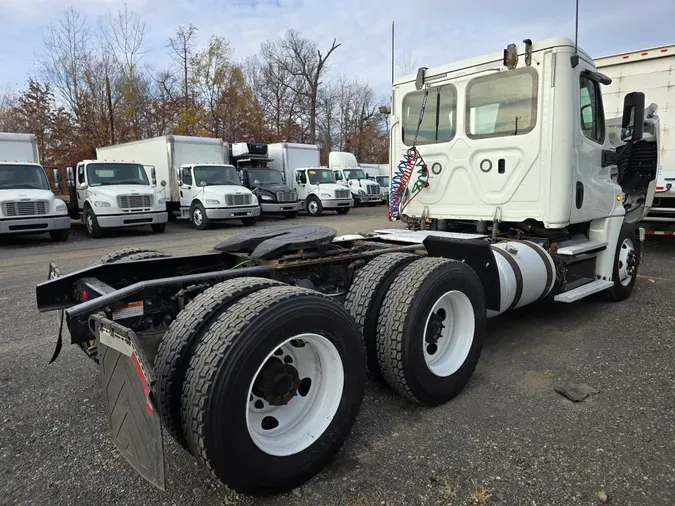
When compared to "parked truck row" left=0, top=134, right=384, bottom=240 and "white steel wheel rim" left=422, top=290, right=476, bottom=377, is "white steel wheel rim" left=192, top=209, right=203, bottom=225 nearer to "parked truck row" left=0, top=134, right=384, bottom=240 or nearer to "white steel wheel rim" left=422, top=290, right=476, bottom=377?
"parked truck row" left=0, top=134, right=384, bottom=240

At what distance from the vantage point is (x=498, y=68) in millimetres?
4902

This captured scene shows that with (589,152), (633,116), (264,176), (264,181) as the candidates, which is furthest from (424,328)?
(264,176)

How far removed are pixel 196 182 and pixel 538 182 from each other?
13444 mm

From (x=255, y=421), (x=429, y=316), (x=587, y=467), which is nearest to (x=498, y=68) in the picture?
(x=429, y=316)

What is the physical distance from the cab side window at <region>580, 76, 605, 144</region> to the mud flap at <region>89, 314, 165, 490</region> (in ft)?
15.8

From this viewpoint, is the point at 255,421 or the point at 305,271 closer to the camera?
the point at 255,421

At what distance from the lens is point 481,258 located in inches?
150

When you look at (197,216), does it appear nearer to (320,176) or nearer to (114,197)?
(114,197)

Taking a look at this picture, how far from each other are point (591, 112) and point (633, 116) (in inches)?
19.8

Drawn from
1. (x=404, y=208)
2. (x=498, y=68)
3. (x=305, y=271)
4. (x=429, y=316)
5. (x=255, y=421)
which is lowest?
(x=255, y=421)

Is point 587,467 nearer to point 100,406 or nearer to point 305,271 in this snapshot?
point 305,271

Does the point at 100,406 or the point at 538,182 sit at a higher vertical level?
the point at 538,182

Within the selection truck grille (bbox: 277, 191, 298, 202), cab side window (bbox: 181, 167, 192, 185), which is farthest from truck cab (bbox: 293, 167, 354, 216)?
cab side window (bbox: 181, 167, 192, 185)

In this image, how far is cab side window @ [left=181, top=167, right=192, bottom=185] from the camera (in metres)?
16.4
